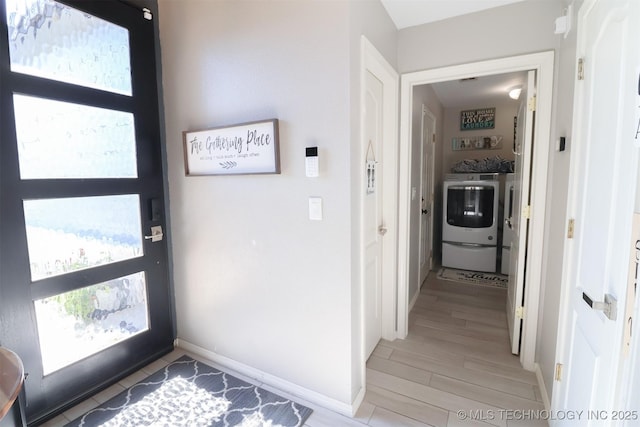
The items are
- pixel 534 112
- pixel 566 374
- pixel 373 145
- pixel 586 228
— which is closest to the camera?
pixel 586 228

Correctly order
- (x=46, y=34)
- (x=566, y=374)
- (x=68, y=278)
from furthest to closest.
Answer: (x=68, y=278) → (x=46, y=34) → (x=566, y=374)

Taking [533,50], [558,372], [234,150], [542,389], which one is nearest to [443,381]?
[542,389]

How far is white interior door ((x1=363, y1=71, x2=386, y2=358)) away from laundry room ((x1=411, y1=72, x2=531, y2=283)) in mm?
837

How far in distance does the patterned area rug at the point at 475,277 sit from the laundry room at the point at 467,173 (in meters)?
0.09

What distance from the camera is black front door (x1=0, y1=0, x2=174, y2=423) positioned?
1615 millimetres

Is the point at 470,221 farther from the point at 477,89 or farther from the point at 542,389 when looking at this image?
the point at 542,389

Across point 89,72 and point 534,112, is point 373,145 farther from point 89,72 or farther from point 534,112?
point 89,72

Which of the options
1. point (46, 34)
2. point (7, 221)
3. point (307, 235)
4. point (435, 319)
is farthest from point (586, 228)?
point (46, 34)

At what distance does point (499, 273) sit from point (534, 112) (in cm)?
271

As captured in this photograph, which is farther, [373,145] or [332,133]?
[373,145]

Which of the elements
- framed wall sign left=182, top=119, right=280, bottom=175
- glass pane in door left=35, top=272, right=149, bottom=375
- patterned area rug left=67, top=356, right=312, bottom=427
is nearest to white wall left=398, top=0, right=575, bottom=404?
framed wall sign left=182, top=119, right=280, bottom=175

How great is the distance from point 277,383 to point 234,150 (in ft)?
5.12

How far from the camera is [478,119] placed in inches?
186

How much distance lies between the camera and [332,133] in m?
1.61
